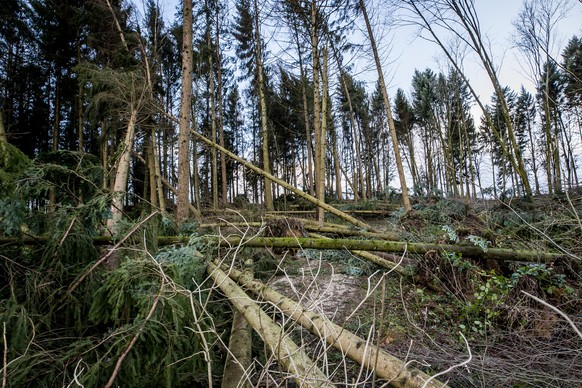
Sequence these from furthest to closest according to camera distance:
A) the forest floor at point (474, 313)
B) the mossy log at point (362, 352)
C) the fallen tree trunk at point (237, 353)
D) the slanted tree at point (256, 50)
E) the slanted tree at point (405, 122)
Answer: the slanted tree at point (405, 122) → the slanted tree at point (256, 50) → the forest floor at point (474, 313) → the fallen tree trunk at point (237, 353) → the mossy log at point (362, 352)

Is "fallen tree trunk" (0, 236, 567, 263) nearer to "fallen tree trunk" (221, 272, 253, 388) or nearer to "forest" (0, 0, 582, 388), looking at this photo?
"forest" (0, 0, 582, 388)

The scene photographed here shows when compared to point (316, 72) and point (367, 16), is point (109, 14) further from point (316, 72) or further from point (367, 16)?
point (367, 16)

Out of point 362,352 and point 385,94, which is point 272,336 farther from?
point 385,94

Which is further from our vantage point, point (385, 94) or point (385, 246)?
point (385, 94)

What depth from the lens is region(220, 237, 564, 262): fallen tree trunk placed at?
12.9ft

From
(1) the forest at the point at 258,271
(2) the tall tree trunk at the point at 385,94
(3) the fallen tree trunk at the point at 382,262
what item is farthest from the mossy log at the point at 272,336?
(2) the tall tree trunk at the point at 385,94

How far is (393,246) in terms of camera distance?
4.02 meters

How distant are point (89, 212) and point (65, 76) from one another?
638 inches

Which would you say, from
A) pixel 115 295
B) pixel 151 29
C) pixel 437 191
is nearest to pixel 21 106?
pixel 151 29

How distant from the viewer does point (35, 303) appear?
2.34m

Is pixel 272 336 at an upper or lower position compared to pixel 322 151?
lower

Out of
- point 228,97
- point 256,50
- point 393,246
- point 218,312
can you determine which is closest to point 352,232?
point 393,246

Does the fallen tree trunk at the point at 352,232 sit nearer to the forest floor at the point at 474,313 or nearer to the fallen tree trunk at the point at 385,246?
the forest floor at the point at 474,313

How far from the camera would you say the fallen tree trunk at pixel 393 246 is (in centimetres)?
392
